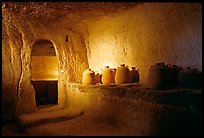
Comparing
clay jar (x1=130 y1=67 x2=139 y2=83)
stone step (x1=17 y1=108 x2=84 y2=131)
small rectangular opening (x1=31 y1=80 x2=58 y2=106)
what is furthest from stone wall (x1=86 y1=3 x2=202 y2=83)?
small rectangular opening (x1=31 y1=80 x2=58 y2=106)

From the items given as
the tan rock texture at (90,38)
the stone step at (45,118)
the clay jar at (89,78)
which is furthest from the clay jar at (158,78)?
the stone step at (45,118)

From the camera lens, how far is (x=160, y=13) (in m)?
4.17

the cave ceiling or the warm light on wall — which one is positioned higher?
the cave ceiling

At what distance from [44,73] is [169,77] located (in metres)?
5.35

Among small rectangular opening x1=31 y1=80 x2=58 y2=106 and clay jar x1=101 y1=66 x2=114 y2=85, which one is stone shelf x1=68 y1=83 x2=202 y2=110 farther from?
small rectangular opening x1=31 y1=80 x2=58 y2=106

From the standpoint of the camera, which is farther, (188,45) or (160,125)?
(188,45)

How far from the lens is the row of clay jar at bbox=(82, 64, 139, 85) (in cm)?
441

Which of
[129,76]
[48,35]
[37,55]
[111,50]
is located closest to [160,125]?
[129,76]

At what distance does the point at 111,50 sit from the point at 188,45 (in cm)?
203

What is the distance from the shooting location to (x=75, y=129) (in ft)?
12.8

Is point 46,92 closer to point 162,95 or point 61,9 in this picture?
point 61,9

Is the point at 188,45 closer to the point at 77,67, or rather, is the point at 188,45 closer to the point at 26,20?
the point at 77,67

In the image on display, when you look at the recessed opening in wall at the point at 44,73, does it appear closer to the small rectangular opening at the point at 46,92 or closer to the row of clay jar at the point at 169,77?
the small rectangular opening at the point at 46,92

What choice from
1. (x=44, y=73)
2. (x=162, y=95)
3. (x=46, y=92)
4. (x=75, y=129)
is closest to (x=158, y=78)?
(x=162, y=95)
